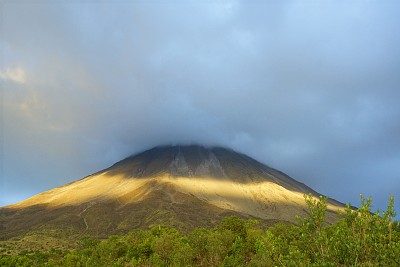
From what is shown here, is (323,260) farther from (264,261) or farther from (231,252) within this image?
(231,252)

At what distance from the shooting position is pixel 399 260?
14.0m

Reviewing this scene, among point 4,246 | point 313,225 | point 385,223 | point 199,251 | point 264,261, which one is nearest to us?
point 385,223

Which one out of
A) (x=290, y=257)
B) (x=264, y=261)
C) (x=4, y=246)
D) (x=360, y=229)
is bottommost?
(x=4, y=246)

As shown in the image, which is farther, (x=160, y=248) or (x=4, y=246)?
(x=4, y=246)

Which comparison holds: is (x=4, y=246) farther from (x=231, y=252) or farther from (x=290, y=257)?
(x=290, y=257)

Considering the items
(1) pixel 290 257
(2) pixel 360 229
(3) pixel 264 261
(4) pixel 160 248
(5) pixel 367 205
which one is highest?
(5) pixel 367 205

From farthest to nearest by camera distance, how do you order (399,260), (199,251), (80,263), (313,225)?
(80,263) → (199,251) → (313,225) → (399,260)

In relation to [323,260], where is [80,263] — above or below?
below

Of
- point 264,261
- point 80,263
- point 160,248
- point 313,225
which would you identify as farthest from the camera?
point 160,248

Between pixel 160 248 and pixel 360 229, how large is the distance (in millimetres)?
76658

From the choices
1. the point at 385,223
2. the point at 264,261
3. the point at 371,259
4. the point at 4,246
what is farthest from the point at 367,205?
the point at 4,246

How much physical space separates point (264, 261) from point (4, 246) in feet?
564

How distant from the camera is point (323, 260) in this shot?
14.5m

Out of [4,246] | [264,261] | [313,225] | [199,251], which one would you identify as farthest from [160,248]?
[4,246]
